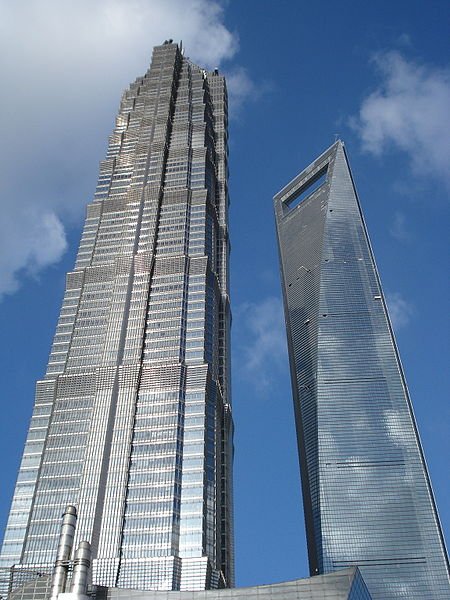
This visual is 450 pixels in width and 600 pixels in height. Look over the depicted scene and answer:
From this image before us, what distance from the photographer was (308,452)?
534 ft

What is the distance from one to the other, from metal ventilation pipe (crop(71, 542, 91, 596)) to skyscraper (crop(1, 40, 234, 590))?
40.4 meters


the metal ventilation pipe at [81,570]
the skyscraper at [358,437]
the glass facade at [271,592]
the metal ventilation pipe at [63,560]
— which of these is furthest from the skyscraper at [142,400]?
the metal ventilation pipe at [81,570]

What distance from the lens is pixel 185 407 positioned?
133 m

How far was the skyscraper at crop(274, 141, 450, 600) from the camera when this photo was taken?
5591 inches

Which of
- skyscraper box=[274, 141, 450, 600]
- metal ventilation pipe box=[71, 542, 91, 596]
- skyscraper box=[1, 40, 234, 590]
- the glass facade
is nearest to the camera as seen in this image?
metal ventilation pipe box=[71, 542, 91, 596]

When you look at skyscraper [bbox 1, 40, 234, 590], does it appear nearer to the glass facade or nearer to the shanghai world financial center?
the shanghai world financial center

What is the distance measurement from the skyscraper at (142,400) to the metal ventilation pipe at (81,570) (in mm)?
40419

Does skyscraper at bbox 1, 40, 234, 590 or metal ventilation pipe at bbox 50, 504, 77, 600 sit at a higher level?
skyscraper at bbox 1, 40, 234, 590

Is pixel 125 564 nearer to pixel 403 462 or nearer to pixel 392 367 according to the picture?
pixel 403 462

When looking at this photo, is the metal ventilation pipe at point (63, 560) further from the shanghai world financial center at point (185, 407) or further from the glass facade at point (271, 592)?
the shanghai world financial center at point (185, 407)

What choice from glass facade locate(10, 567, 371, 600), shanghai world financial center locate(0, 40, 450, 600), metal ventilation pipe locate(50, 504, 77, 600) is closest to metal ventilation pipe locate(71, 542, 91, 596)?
metal ventilation pipe locate(50, 504, 77, 600)

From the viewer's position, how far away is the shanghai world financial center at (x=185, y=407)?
119 metres

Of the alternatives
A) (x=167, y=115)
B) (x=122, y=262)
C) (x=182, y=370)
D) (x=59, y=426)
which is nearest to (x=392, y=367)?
(x=182, y=370)

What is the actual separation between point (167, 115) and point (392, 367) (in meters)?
93.6
